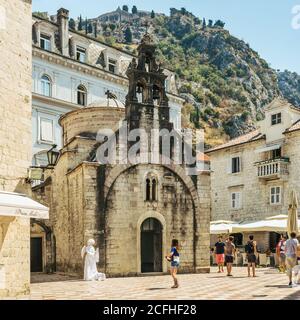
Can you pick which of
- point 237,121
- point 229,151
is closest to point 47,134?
point 229,151

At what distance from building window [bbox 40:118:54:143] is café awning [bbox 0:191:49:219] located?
1021 inches

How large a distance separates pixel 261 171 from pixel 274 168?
138cm

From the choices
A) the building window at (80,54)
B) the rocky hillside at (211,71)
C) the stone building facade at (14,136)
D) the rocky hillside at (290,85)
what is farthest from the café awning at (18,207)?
the rocky hillside at (290,85)

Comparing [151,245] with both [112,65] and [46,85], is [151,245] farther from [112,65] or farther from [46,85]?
[112,65]

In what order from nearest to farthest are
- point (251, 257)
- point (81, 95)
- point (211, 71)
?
point (251, 257), point (81, 95), point (211, 71)

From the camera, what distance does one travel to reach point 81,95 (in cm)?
4331

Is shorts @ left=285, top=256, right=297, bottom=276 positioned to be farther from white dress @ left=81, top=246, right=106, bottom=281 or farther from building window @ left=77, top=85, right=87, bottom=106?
building window @ left=77, top=85, right=87, bottom=106

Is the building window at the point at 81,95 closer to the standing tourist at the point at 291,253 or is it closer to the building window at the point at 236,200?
the building window at the point at 236,200

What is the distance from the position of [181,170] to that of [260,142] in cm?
1391

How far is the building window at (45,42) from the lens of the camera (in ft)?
134

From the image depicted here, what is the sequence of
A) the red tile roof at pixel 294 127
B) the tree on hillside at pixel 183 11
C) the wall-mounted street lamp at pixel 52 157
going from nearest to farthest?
1. the wall-mounted street lamp at pixel 52 157
2. the red tile roof at pixel 294 127
3. the tree on hillside at pixel 183 11

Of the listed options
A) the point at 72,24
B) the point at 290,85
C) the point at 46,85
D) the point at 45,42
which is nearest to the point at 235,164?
the point at 46,85

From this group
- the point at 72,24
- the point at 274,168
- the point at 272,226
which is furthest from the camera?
the point at 72,24

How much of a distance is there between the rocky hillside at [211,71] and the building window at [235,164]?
4243cm
